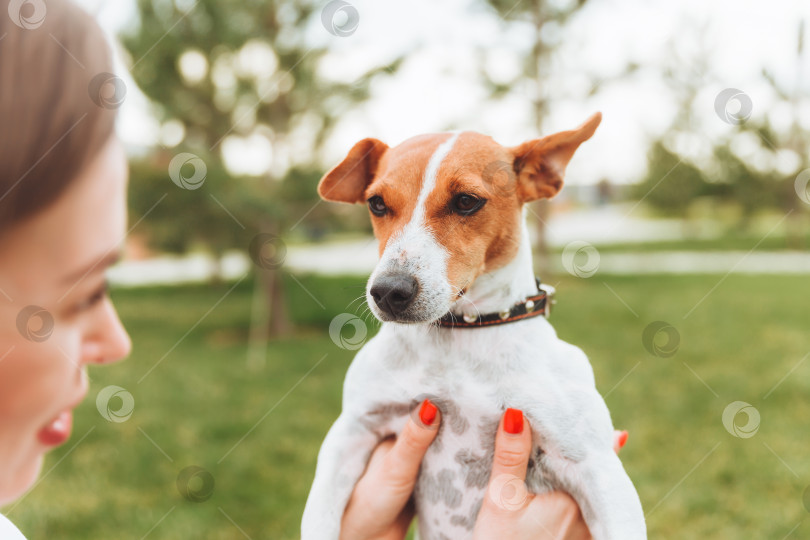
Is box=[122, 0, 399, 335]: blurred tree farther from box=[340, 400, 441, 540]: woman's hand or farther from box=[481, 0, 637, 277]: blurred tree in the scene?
box=[340, 400, 441, 540]: woman's hand

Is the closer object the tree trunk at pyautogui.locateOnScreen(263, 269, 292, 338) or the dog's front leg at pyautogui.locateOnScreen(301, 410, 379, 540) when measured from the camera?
the dog's front leg at pyautogui.locateOnScreen(301, 410, 379, 540)

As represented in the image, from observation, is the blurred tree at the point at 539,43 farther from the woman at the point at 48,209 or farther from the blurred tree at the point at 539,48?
the woman at the point at 48,209

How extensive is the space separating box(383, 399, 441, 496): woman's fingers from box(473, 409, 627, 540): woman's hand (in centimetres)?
20

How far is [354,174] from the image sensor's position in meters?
2.22

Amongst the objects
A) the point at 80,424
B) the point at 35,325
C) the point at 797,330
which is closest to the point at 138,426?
the point at 80,424

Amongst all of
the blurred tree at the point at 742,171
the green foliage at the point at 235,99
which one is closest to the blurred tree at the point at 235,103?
the green foliage at the point at 235,99

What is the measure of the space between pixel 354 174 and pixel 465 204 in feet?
1.52

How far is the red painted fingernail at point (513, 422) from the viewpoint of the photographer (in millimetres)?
1720

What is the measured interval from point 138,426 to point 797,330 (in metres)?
9.55

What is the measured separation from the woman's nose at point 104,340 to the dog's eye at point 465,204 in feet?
3.58

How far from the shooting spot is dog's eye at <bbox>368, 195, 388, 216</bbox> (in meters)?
2.07

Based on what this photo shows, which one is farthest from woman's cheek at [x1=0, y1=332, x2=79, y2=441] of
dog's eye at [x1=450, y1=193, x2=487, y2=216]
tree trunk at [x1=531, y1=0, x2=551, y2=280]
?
tree trunk at [x1=531, y1=0, x2=551, y2=280]

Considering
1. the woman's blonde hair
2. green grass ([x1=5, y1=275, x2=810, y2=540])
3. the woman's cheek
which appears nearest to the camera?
the woman's blonde hair

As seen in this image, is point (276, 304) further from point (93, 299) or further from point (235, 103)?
point (93, 299)
